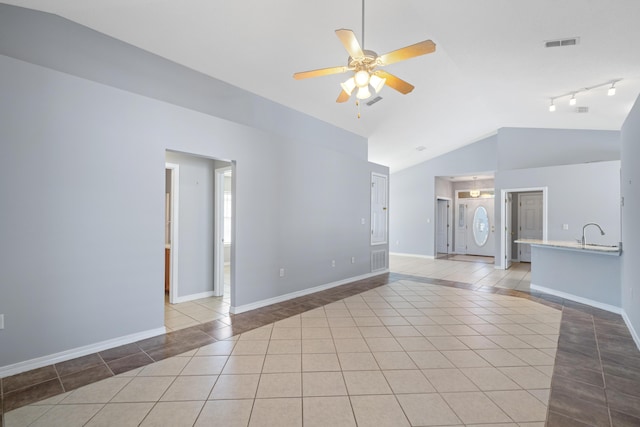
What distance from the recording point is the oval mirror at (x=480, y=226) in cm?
1032

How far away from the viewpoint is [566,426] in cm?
193

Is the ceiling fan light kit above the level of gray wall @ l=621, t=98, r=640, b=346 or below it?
above

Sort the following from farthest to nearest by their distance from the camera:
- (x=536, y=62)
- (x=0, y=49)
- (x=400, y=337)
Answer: (x=536, y=62) → (x=400, y=337) → (x=0, y=49)

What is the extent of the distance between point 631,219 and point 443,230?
297 inches

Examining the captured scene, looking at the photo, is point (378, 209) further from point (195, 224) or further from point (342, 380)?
point (342, 380)

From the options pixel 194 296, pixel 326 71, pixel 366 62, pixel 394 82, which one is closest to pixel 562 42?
pixel 394 82

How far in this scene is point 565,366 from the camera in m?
2.72

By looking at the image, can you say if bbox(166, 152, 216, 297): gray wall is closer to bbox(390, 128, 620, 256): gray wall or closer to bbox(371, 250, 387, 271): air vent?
bbox(371, 250, 387, 271): air vent

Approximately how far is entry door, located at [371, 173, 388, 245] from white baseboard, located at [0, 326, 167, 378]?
4.69 metres

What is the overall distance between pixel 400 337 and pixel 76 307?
127 inches

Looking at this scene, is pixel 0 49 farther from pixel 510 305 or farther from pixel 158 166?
pixel 510 305

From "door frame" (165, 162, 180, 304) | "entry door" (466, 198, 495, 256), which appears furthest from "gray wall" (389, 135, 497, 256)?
"door frame" (165, 162, 180, 304)

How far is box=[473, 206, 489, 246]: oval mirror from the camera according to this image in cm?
1032

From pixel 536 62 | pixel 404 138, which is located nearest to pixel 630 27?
pixel 536 62
